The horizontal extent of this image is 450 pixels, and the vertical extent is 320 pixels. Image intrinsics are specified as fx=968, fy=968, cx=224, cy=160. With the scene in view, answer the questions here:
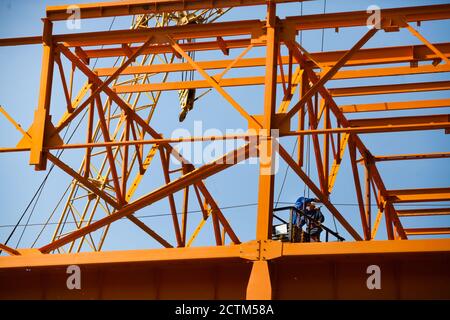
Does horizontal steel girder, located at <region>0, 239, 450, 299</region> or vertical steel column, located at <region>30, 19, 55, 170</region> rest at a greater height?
vertical steel column, located at <region>30, 19, 55, 170</region>


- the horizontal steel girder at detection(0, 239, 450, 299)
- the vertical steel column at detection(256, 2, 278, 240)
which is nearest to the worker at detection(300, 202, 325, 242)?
the vertical steel column at detection(256, 2, 278, 240)

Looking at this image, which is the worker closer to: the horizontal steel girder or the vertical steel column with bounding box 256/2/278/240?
the vertical steel column with bounding box 256/2/278/240

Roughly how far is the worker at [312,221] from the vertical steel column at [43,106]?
8617 millimetres

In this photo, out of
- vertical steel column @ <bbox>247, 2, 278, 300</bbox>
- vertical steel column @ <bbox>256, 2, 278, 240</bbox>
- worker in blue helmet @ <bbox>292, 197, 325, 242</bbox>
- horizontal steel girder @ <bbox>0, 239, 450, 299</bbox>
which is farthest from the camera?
worker in blue helmet @ <bbox>292, 197, 325, 242</bbox>

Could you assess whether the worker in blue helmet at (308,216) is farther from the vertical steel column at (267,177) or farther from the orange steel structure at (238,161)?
the vertical steel column at (267,177)

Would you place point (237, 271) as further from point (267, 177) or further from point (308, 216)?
point (308, 216)

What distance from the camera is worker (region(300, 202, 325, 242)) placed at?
27016 mm

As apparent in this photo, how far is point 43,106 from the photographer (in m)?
21.1

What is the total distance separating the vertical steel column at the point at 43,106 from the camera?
20.6m

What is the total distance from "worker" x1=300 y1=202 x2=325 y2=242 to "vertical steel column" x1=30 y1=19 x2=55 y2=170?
8.62 meters

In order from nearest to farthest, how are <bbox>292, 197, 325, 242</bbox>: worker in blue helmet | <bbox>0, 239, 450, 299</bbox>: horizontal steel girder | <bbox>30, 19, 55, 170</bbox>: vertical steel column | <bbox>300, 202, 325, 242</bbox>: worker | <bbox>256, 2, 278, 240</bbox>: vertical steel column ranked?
<bbox>0, 239, 450, 299</bbox>: horizontal steel girder < <bbox>256, 2, 278, 240</bbox>: vertical steel column < <bbox>30, 19, 55, 170</bbox>: vertical steel column < <bbox>292, 197, 325, 242</bbox>: worker in blue helmet < <bbox>300, 202, 325, 242</bbox>: worker

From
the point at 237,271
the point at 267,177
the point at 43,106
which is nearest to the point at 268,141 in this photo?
the point at 267,177

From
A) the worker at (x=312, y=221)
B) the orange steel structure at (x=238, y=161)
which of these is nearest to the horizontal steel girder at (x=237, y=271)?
the orange steel structure at (x=238, y=161)
